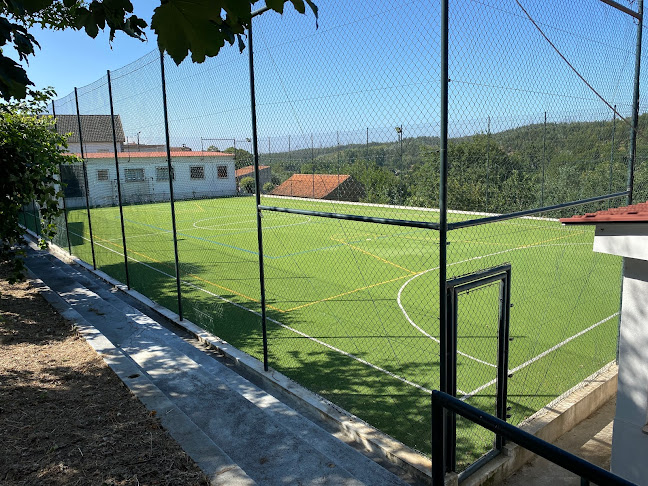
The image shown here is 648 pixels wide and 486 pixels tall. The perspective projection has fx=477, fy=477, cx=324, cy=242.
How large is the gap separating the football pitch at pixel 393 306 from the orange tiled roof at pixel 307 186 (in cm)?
19

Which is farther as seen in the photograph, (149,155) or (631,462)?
(149,155)

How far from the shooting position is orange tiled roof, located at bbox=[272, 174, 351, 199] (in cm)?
590

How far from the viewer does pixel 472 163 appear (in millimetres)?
4629

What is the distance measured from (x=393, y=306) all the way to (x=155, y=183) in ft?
24.3

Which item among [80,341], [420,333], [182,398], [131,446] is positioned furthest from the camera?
[420,333]

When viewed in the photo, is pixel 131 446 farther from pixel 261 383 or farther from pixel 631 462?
pixel 631 462

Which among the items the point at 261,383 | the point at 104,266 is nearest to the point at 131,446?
the point at 261,383

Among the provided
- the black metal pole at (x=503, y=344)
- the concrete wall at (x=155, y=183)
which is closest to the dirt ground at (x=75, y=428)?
the black metal pole at (x=503, y=344)

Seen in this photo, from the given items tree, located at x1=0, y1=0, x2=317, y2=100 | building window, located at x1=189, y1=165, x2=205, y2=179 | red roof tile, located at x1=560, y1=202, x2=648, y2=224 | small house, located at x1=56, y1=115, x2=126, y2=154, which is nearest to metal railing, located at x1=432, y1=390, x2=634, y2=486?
tree, located at x1=0, y1=0, x2=317, y2=100

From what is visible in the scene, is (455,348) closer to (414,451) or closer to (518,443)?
(414,451)

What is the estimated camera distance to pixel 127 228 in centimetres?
2317

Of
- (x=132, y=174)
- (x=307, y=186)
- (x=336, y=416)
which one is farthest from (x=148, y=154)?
(x=336, y=416)

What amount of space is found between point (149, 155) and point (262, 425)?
8.34 m

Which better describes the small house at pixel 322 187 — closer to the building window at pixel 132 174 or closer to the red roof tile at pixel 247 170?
the red roof tile at pixel 247 170
